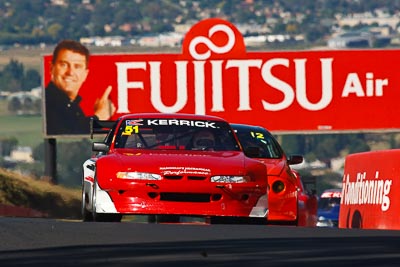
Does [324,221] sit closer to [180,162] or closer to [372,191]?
[372,191]

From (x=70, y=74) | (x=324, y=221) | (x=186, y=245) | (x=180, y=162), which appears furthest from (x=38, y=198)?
(x=186, y=245)

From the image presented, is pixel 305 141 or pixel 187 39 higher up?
pixel 187 39

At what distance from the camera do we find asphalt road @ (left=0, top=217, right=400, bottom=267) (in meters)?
12.9

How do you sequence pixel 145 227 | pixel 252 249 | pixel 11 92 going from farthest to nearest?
pixel 11 92, pixel 145 227, pixel 252 249

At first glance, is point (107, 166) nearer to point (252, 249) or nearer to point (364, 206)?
point (252, 249)

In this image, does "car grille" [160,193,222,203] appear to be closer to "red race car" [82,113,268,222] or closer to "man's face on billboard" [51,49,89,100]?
"red race car" [82,113,268,222]

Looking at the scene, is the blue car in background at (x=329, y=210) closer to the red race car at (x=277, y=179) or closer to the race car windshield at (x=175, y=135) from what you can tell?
the red race car at (x=277, y=179)

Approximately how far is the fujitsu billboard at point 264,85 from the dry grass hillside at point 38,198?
18.2 feet

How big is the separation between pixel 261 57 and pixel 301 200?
19.9m

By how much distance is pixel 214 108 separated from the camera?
42625 mm

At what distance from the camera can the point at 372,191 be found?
24250mm

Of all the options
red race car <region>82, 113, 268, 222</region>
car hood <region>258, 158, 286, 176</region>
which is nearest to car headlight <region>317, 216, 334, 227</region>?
car hood <region>258, 158, 286, 176</region>

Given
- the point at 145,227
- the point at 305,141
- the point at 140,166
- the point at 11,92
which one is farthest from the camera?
the point at 11,92

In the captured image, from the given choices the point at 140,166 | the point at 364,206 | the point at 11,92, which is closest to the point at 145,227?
the point at 140,166
